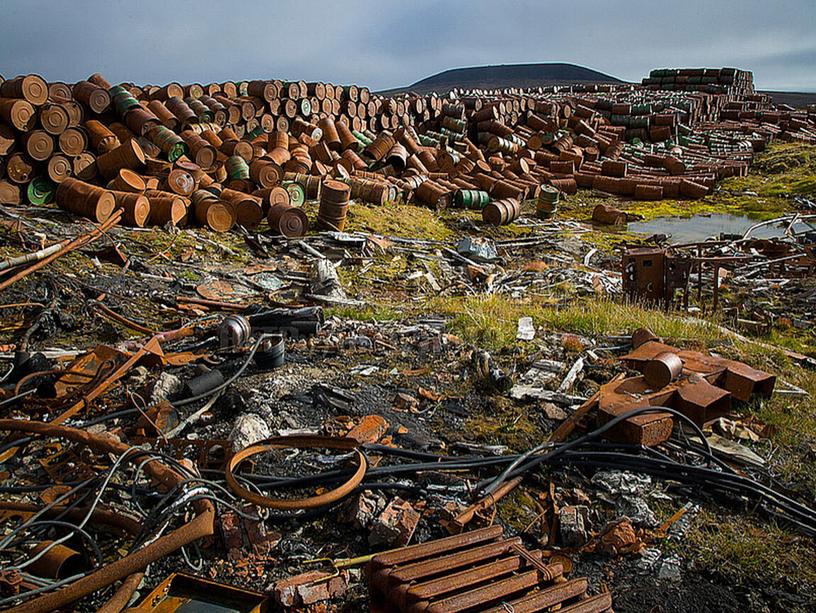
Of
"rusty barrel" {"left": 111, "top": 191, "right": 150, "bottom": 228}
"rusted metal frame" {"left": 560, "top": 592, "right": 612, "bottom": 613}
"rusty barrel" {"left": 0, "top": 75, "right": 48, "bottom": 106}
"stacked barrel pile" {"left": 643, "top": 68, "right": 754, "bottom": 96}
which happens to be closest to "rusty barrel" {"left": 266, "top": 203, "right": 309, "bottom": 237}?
"rusty barrel" {"left": 111, "top": 191, "right": 150, "bottom": 228}

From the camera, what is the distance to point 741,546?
11.1ft

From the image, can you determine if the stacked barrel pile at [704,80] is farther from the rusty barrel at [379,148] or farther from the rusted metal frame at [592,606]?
the rusted metal frame at [592,606]

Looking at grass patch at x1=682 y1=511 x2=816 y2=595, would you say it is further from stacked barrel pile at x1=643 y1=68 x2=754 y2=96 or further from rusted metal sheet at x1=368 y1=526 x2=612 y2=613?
stacked barrel pile at x1=643 y1=68 x2=754 y2=96

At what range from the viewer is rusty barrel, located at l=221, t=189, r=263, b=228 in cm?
1070

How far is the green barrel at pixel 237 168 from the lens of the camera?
12.0m

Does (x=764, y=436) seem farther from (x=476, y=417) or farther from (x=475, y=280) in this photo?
(x=475, y=280)

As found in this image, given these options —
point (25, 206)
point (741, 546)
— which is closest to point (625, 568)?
point (741, 546)

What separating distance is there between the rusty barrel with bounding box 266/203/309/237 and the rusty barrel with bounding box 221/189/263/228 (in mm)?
316

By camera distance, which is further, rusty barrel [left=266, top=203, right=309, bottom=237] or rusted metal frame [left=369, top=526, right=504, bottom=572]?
rusty barrel [left=266, top=203, right=309, bottom=237]

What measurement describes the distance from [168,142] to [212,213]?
267 centimetres

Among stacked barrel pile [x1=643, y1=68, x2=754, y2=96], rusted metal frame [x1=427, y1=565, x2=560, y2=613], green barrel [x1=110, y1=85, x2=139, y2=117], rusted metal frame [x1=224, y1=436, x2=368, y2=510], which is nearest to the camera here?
rusted metal frame [x1=427, y1=565, x2=560, y2=613]

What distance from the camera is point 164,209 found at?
32.6 ft

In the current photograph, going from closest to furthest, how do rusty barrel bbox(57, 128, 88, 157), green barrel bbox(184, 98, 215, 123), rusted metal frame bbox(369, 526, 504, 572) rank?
rusted metal frame bbox(369, 526, 504, 572) → rusty barrel bbox(57, 128, 88, 157) → green barrel bbox(184, 98, 215, 123)

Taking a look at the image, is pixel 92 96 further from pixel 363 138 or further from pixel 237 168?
pixel 363 138
